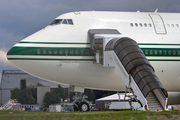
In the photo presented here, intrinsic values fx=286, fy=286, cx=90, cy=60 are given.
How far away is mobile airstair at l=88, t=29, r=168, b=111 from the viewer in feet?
52.7

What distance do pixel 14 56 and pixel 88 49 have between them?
5228 millimetres

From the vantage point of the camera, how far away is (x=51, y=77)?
20875 millimetres

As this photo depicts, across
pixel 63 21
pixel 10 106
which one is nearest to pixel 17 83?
pixel 10 106

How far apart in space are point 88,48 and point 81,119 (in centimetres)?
862

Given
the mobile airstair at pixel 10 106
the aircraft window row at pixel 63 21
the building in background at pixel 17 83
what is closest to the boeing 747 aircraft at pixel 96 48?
the aircraft window row at pixel 63 21

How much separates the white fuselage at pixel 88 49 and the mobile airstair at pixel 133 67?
5.57 feet

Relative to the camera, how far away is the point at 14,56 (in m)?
20.0

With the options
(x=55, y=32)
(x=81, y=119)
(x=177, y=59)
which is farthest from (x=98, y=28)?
(x=81, y=119)

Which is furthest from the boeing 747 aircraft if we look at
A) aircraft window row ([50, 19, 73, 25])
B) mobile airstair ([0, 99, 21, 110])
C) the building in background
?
the building in background

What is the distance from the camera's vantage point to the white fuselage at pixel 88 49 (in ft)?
66.5

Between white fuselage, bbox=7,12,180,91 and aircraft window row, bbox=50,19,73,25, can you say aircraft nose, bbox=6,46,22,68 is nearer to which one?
white fuselage, bbox=7,12,180,91

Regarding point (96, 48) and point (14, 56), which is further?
point (14, 56)

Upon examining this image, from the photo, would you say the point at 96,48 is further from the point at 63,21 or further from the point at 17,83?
the point at 17,83

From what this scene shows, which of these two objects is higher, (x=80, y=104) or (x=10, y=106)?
(x=80, y=104)
